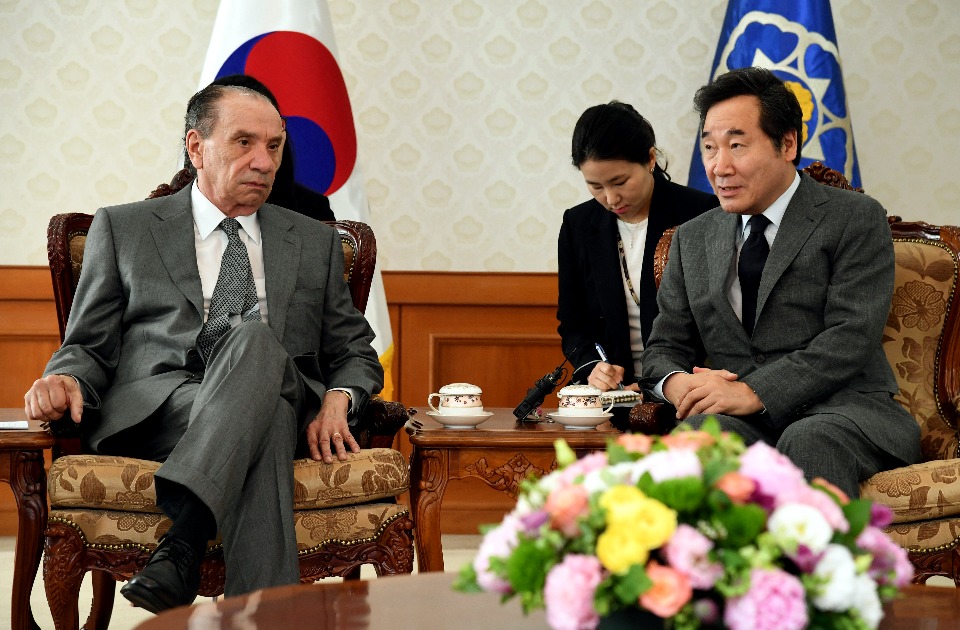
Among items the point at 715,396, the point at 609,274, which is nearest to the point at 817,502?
the point at 715,396

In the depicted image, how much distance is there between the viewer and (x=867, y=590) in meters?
1.12

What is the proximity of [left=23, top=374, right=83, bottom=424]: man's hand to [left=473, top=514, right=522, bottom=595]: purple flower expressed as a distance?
1.49 metres

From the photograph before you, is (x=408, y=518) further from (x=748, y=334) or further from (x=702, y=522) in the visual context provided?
(x=702, y=522)

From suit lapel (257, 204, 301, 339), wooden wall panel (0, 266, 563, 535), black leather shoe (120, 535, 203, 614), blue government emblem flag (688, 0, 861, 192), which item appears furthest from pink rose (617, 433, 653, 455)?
wooden wall panel (0, 266, 563, 535)

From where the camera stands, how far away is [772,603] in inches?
42.2

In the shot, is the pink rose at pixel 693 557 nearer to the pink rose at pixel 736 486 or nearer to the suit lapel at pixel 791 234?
the pink rose at pixel 736 486

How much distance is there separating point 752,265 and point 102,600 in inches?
72.4

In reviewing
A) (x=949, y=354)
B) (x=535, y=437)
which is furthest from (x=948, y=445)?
(x=535, y=437)

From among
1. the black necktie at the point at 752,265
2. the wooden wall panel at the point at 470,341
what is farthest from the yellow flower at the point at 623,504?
the wooden wall panel at the point at 470,341

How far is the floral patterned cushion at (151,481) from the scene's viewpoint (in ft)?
7.57

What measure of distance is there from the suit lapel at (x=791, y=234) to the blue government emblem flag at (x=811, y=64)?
133 cm

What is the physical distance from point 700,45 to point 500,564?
11.8ft

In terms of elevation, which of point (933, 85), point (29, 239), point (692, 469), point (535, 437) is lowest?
point (535, 437)

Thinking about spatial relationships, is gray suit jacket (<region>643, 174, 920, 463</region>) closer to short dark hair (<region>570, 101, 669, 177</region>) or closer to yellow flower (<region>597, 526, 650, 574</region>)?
short dark hair (<region>570, 101, 669, 177</region>)
